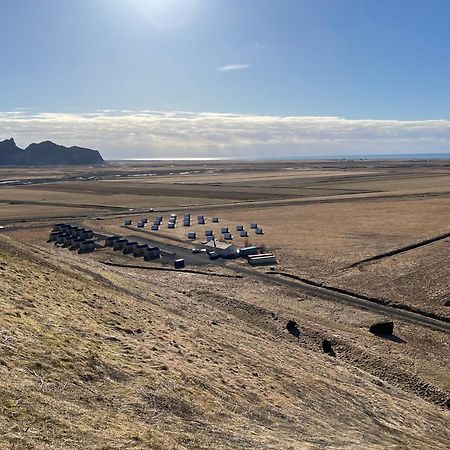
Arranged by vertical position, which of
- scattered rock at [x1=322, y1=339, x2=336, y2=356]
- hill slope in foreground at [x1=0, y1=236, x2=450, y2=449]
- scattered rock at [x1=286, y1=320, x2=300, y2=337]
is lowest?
scattered rock at [x1=322, y1=339, x2=336, y2=356]

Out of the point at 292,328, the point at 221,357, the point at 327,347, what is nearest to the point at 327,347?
the point at 327,347

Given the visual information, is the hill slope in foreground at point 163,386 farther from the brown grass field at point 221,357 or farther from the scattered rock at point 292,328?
the scattered rock at point 292,328

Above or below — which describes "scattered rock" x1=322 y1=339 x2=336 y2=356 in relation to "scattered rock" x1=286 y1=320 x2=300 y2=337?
below

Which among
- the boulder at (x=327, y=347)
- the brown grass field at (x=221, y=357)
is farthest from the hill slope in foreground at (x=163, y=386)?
the boulder at (x=327, y=347)

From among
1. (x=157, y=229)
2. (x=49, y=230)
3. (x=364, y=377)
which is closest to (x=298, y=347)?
(x=364, y=377)

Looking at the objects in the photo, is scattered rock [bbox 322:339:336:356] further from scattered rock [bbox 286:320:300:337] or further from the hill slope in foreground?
scattered rock [bbox 286:320:300:337]

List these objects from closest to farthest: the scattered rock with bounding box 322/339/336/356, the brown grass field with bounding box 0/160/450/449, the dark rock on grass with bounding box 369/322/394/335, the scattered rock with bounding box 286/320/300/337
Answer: the brown grass field with bounding box 0/160/450/449 < the scattered rock with bounding box 322/339/336/356 < the dark rock on grass with bounding box 369/322/394/335 < the scattered rock with bounding box 286/320/300/337

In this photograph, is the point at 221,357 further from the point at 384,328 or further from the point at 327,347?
the point at 384,328

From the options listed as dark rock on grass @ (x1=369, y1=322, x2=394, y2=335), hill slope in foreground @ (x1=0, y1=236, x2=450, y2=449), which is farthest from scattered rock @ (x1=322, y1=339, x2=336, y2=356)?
dark rock on grass @ (x1=369, y1=322, x2=394, y2=335)
